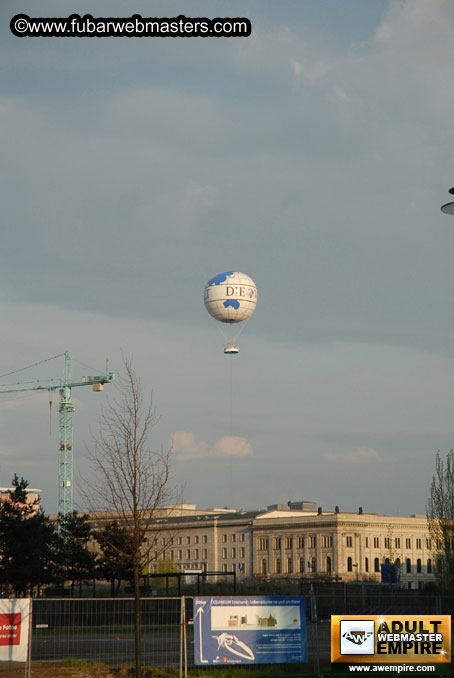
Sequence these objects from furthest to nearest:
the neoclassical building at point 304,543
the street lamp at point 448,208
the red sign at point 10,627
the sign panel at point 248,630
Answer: the neoclassical building at point 304,543 < the sign panel at point 248,630 < the red sign at point 10,627 < the street lamp at point 448,208

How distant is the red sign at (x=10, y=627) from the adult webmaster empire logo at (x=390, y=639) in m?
7.13

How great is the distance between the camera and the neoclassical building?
160 meters

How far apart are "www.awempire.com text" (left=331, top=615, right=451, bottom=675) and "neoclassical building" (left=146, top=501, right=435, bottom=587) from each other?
130 metres

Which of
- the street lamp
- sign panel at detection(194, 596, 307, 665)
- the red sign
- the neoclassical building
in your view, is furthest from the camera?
the neoclassical building

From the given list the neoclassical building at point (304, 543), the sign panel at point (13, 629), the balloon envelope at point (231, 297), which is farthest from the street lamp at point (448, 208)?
the neoclassical building at point (304, 543)

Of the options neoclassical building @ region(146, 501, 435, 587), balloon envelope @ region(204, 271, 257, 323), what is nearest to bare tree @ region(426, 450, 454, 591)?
balloon envelope @ region(204, 271, 257, 323)

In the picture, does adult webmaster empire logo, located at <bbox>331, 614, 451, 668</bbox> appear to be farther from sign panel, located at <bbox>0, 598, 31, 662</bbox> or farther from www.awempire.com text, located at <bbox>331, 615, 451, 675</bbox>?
sign panel, located at <bbox>0, 598, 31, 662</bbox>

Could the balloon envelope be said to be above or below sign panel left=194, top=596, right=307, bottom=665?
above

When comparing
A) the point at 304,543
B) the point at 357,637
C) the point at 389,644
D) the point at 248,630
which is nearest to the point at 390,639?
the point at 389,644

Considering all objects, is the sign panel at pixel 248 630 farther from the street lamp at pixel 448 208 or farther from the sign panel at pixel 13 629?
the street lamp at pixel 448 208

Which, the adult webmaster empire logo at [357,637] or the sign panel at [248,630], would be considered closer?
the adult webmaster empire logo at [357,637]

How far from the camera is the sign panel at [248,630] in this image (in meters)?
22.4

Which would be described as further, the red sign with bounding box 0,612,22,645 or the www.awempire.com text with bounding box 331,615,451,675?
the red sign with bounding box 0,612,22,645

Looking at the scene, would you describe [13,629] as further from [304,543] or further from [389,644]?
[304,543]
